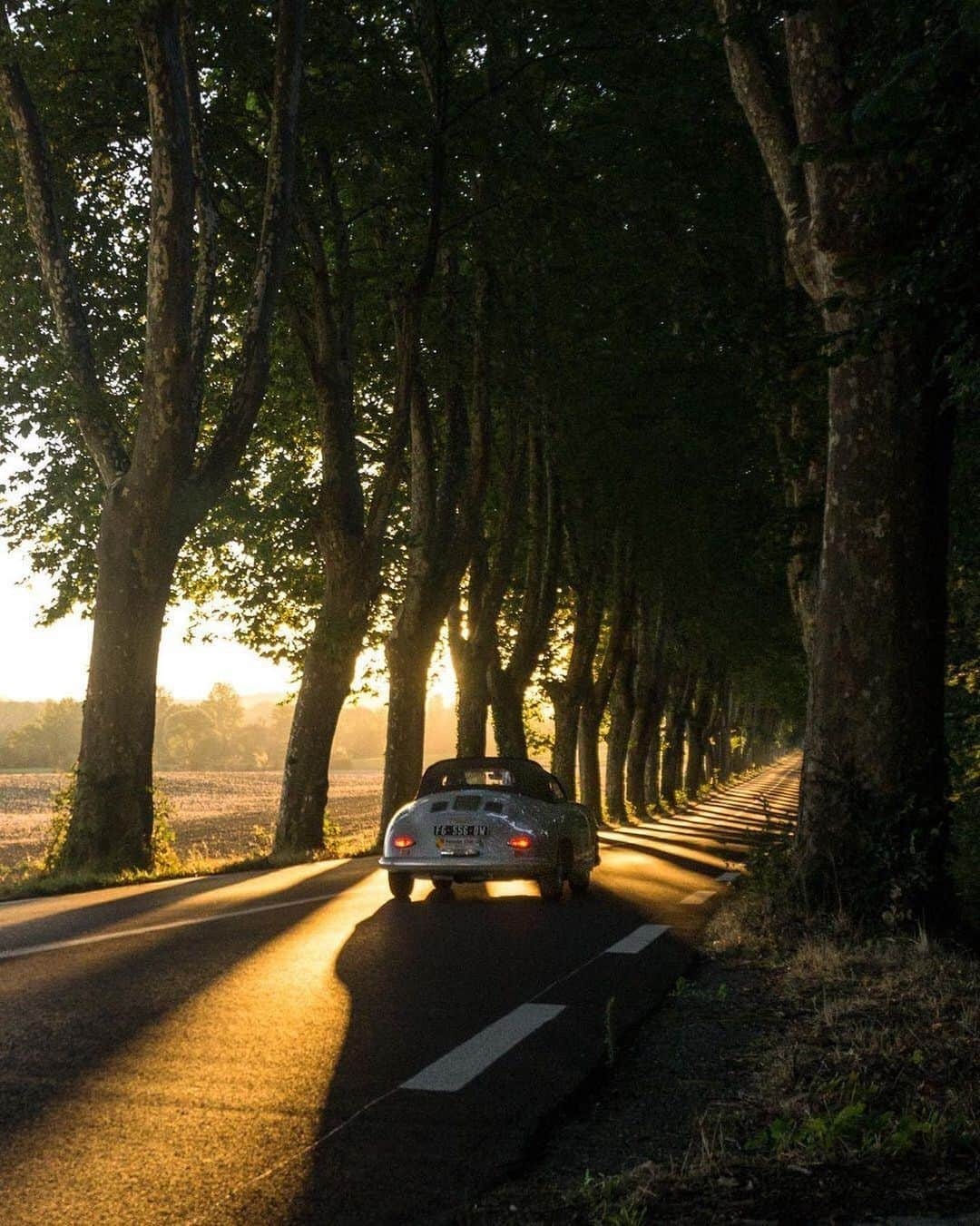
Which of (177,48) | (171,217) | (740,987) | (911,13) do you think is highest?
(177,48)

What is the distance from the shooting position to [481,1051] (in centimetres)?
584

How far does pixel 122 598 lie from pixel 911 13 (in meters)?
11.2

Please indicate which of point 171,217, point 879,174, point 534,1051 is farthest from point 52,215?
point 534,1051

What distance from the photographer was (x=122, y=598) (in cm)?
1553

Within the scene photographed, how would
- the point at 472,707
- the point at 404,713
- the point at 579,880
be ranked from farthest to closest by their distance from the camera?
the point at 472,707 < the point at 404,713 < the point at 579,880

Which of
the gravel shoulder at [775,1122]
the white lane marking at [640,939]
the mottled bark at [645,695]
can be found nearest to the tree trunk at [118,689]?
the white lane marking at [640,939]

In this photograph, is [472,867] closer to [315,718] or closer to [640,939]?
[640,939]

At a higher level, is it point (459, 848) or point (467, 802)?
point (467, 802)

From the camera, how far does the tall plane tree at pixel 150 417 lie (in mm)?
15375

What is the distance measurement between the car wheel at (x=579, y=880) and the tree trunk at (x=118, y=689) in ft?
16.3

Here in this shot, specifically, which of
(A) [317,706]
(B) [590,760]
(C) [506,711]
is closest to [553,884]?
(A) [317,706]

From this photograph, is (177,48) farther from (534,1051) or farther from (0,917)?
(534,1051)

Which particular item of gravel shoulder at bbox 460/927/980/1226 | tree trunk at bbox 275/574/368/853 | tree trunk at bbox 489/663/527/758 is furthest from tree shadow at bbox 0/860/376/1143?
tree trunk at bbox 489/663/527/758

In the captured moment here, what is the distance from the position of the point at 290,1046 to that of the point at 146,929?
4.02 m
